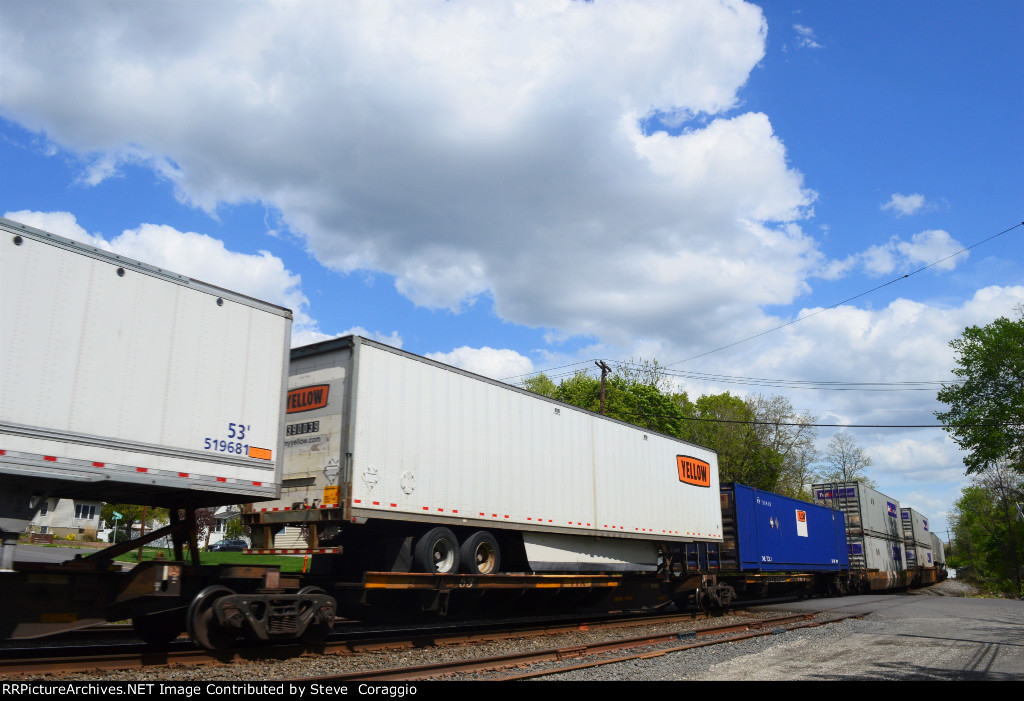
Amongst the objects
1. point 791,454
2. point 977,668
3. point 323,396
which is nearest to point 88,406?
point 323,396

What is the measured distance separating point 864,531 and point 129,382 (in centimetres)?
3215

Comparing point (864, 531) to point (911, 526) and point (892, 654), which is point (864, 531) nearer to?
point (911, 526)

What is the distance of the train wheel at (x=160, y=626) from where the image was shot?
961cm

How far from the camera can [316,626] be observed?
32.4 ft

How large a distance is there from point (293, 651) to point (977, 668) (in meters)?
9.36

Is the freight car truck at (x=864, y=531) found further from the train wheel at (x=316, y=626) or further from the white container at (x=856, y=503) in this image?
the train wheel at (x=316, y=626)

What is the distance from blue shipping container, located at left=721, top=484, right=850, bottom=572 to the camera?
2072 centimetres

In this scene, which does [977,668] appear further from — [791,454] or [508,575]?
[791,454]

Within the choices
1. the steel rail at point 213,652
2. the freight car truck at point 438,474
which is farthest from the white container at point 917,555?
the steel rail at point 213,652

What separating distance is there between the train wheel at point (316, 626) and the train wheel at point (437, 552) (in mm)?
1684

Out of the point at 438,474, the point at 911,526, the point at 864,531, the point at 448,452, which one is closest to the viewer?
the point at 438,474

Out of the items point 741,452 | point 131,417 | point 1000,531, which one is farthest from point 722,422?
point 131,417

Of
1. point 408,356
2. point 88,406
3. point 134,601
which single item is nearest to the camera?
point 88,406
